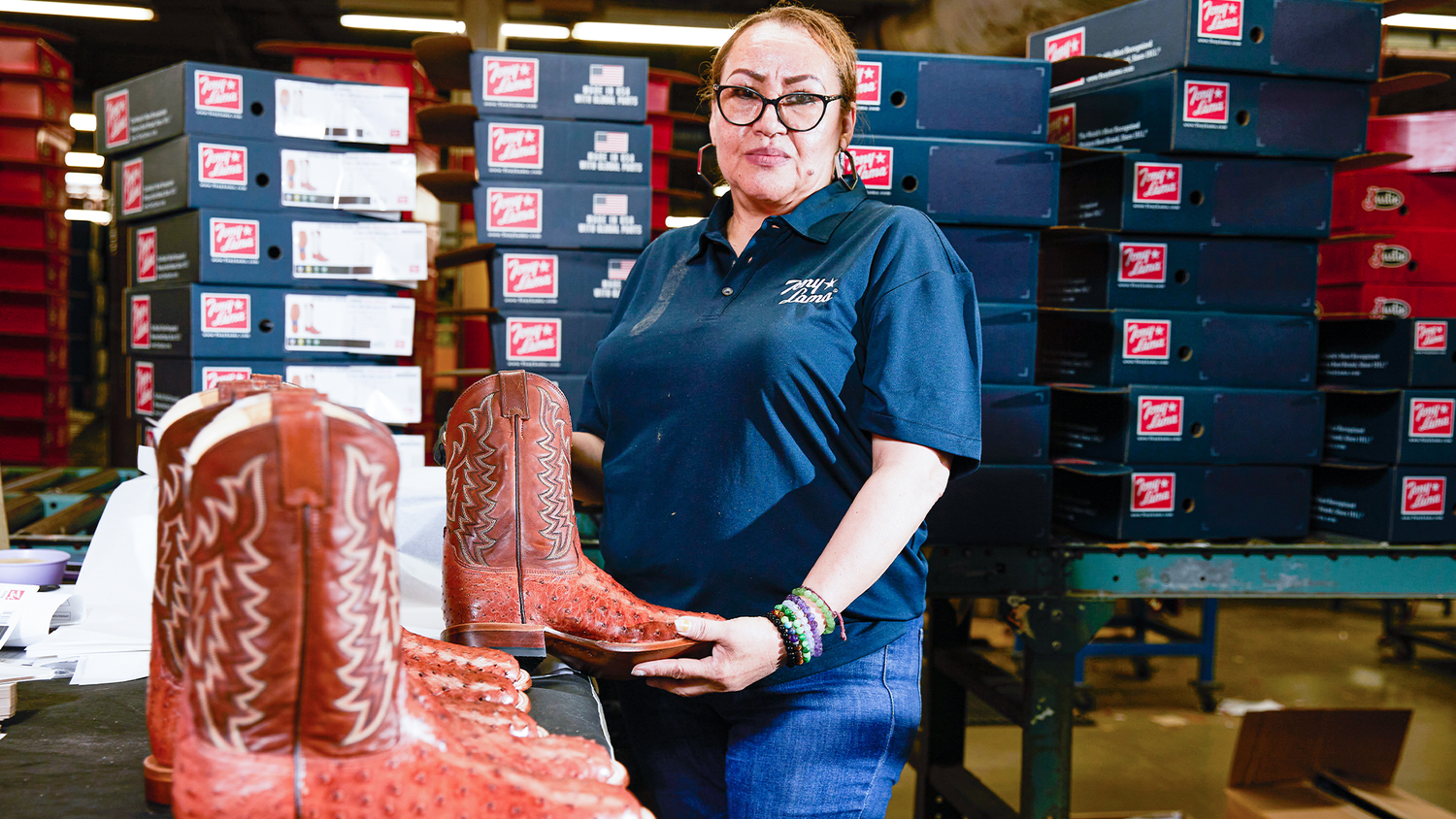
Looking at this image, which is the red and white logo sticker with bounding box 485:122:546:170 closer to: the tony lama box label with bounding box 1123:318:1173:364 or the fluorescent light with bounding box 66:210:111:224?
the tony lama box label with bounding box 1123:318:1173:364

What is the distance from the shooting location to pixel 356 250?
2.21 metres

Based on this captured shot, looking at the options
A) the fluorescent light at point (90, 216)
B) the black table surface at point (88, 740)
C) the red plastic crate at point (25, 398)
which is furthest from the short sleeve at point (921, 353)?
the fluorescent light at point (90, 216)

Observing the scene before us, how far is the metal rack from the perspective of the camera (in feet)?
6.52

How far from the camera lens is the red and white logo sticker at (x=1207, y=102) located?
2.06 meters

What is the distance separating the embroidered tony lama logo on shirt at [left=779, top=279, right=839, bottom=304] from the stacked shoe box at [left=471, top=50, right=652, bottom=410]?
1056mm

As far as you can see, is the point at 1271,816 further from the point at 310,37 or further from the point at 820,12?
the point at 310,37

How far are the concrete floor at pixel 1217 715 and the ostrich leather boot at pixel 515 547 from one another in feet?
8.34

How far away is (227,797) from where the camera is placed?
0.60 meters

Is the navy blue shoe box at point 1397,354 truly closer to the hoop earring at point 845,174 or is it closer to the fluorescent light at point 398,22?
the hoop earring at point 845,174

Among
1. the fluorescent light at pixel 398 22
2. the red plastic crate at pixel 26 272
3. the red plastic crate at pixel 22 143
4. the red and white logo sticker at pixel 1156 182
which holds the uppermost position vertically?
the fluorescent light at pixel 398 22

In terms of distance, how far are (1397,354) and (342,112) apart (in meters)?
2.54

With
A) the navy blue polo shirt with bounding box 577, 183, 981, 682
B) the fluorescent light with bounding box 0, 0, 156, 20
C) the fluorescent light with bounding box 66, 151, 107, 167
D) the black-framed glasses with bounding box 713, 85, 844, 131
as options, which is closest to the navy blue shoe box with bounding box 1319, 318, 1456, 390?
the navy blue polo shirt with bounding box 577, 183, 981, 682

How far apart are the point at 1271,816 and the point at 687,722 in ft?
5.47

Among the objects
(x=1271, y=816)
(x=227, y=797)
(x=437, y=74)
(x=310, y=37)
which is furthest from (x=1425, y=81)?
(x=310, y=37)
